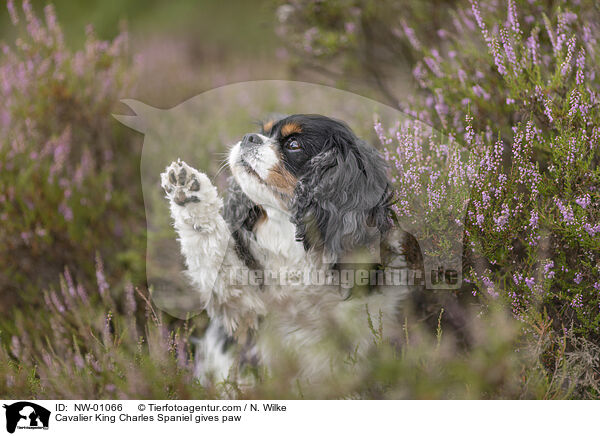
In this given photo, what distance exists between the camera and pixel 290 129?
148 centimetres

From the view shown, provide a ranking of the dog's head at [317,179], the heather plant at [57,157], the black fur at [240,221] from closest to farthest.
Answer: the dog's head at [317,179]
the black fur at [240,221]
the heather plant at [57,157]

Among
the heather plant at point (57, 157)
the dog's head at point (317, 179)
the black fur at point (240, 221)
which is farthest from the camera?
the heather plant at point (57, 157)

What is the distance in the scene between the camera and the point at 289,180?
4.81ft

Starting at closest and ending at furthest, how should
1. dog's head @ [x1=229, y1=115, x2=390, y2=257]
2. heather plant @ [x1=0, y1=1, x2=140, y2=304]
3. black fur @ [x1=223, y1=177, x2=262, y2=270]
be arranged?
dog's head @ [x1=229, y1=115, x2=390, y2=257], black fur @ [x1=223, y1=177, x2=262, y2=270], heather plant @ [x1=0, y1=1, x2=140, y2=304]

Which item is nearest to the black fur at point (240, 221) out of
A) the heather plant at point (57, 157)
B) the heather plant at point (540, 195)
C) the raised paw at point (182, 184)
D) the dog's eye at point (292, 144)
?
the raised paw at point (182, 184)

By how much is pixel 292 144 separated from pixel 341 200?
0.21 meters

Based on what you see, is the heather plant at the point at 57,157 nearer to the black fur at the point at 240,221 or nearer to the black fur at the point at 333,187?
the black fur at the point at 240,221

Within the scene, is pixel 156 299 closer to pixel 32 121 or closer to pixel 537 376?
pixel 32 121

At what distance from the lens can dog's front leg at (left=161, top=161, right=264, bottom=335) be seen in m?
1.52

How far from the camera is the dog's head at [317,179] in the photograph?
147 cm

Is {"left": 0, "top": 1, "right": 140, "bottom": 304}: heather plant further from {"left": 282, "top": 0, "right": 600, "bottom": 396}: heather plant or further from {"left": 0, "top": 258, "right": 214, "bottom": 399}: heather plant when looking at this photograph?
{"left": 282, "top": 0, "right": 600, "bottom": 396}: heather plant
